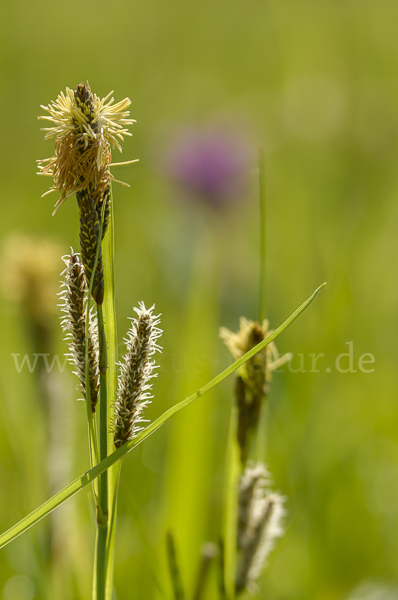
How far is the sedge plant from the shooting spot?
1.66 ft

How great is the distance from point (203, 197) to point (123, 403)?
2832mm

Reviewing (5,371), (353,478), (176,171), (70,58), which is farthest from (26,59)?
(353,478)

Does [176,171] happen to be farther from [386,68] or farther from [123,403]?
[123,403]

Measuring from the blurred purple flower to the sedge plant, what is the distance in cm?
272

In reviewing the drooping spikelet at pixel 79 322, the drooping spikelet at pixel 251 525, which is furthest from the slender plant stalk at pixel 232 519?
the drooping spikelet at pixel 79 322

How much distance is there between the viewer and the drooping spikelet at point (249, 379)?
676 millimetres

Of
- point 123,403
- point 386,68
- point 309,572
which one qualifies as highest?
point 386,68

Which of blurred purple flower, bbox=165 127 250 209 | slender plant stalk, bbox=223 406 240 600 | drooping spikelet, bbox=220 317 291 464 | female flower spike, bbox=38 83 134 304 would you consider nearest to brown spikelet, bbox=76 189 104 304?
female flower spike, bbox=38 83 134 304

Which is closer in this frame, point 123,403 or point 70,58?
point 123,403

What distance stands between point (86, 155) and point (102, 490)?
0.29 m

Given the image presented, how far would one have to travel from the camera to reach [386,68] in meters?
4.52

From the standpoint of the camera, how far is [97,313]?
0.53m

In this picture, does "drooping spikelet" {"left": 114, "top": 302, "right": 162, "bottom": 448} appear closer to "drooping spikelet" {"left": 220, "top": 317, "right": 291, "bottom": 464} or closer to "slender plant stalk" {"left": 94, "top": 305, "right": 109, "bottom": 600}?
"slender plant stalk" {"left": 94, "top": 305, "right": 109, "bottom": 600}

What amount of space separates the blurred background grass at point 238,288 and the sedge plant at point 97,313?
0.24m
